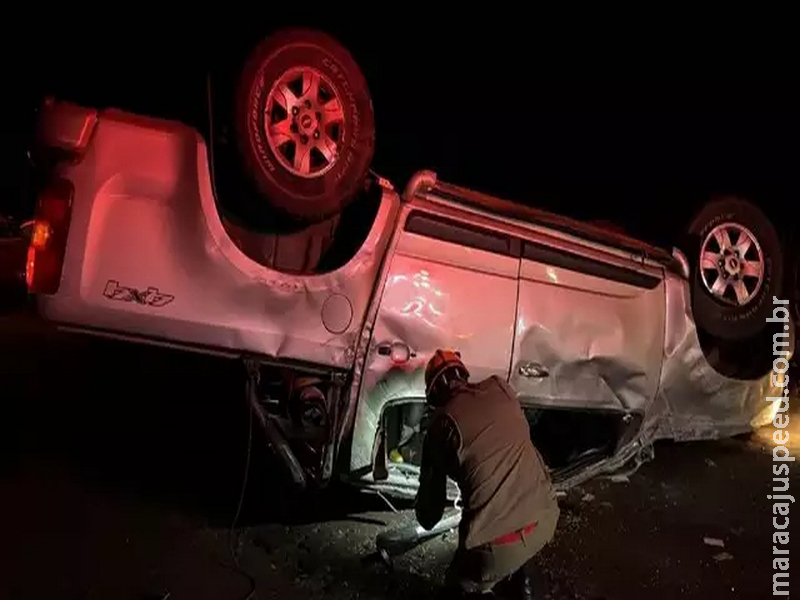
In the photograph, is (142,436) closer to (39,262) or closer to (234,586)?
(234,586)

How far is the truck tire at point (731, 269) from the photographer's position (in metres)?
5.36

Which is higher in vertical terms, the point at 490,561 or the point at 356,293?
the point at 356,293

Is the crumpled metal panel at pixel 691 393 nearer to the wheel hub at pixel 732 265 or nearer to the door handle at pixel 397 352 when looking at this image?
the wheel hub at pixel 732 265

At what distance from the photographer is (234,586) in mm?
4344

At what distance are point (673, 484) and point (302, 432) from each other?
2.95 m

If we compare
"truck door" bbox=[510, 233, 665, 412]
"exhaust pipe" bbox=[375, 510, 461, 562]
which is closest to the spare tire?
"truck door" bbox=[510, 233, 665, 412]

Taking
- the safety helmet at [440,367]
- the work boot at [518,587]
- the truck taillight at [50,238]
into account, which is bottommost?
the work boot at [518,587]

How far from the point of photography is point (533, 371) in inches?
186

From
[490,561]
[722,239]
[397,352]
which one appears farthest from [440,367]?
[722,239]

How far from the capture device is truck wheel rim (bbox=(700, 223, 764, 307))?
5391 millimetres

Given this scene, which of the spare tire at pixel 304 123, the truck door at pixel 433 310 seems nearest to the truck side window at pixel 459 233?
the truck door at pixel 433 310

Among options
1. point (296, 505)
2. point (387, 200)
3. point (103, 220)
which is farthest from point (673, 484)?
point (103, 220)

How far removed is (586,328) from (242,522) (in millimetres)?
2262

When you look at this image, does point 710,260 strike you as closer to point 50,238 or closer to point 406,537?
point 406,537
